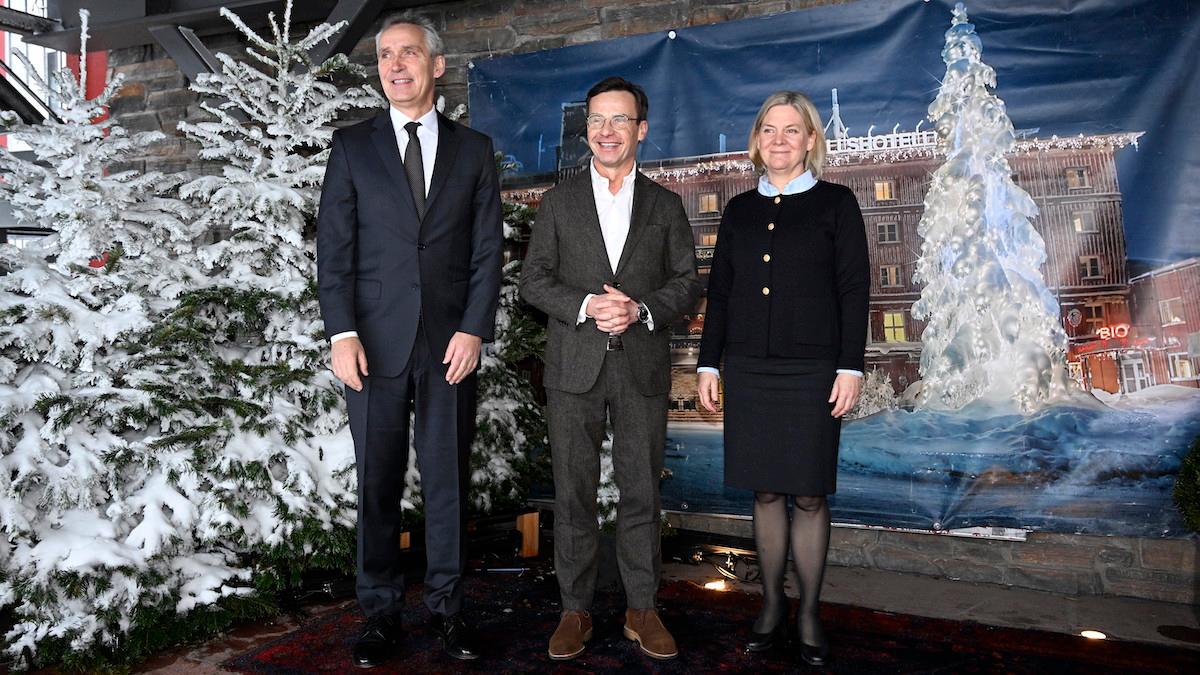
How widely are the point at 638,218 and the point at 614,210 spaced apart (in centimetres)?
9

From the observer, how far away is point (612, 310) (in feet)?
7.79

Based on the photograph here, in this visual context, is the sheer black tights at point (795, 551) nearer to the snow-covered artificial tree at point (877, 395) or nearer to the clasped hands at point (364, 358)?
the clasped hands at point (364, 358)

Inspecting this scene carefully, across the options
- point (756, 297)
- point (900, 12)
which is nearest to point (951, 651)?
point (756, 297)

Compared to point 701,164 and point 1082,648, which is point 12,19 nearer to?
point 701,164

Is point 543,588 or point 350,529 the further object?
point 543,588

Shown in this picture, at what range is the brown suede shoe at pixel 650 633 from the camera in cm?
246

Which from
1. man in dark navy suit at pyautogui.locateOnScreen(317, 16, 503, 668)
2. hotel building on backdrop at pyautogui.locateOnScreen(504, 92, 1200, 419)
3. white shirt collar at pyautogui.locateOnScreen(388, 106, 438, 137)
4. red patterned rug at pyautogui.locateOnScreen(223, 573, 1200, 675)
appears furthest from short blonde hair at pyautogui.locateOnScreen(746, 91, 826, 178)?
red patterned rug at pyautogui.locateOnScreen(223, 573, 1200, 675)

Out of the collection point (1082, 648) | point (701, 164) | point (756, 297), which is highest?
point (701, 164)

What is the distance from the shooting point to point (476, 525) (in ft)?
11.8

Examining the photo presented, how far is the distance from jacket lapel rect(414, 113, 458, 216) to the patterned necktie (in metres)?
0.03

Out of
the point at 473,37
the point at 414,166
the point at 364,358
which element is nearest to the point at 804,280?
the point at 414,166

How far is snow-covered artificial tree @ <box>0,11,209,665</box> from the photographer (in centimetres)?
240

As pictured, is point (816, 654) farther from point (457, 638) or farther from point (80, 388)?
point (80, 388)

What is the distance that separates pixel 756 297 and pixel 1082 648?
5.20 ft
